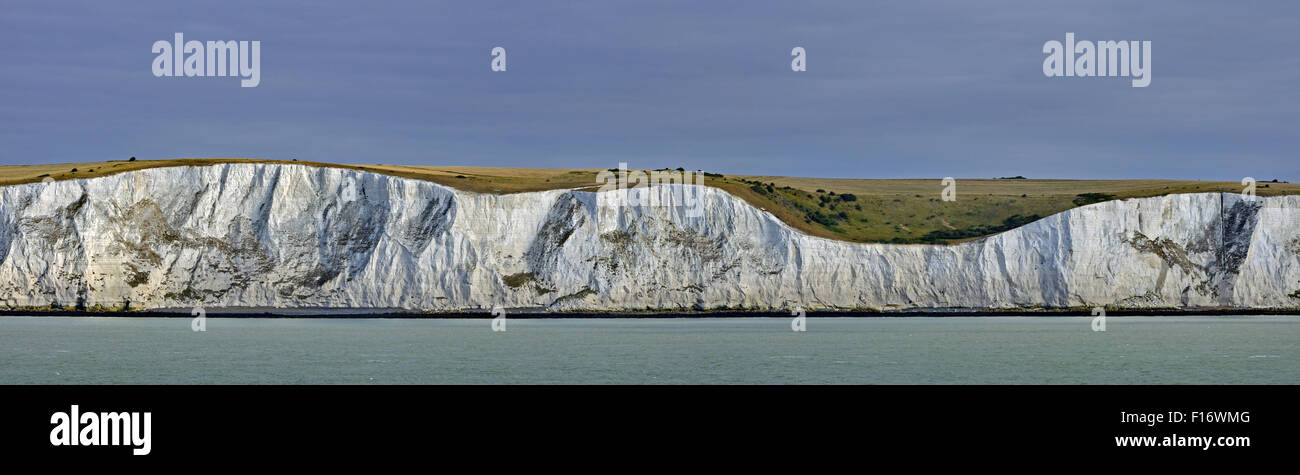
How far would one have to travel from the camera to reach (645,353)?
4428 centimetres

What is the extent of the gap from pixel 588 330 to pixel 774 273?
22.5 meters

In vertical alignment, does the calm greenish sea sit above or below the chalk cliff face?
below

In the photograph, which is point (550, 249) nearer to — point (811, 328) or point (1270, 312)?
point (811, 328)

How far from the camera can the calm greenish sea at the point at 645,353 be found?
3544 cm

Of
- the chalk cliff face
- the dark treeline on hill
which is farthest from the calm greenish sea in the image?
the dark treeline on hill

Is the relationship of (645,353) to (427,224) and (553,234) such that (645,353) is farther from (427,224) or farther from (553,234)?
(427,224)

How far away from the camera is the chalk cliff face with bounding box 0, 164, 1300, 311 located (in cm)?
7825

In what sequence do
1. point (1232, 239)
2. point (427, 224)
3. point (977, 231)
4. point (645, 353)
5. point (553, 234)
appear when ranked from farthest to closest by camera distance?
point (977, 231), point (1232, 239), point (427, 224), point (553, 234), point (645, 353)

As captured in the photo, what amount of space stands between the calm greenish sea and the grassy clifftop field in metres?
16.6

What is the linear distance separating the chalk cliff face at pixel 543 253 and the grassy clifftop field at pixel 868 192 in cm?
200

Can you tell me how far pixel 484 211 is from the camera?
3194 inches

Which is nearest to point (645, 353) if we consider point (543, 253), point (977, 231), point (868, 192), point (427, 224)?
point (543, 253)

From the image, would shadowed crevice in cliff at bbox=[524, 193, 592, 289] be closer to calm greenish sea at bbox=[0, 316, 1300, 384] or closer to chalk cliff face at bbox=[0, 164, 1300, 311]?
chalk cliff face at bbox=[0, 164, 1300, 311]

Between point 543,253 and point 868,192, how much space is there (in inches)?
1541
